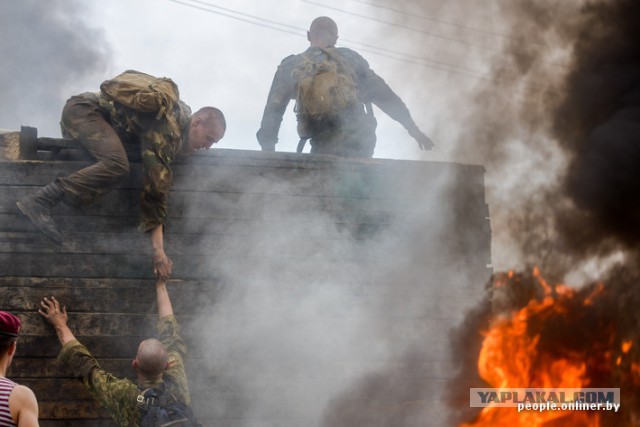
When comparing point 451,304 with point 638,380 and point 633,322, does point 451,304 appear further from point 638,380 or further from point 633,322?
point 638,380

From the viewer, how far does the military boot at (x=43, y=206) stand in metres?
6.62

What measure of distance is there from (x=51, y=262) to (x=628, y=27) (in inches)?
271

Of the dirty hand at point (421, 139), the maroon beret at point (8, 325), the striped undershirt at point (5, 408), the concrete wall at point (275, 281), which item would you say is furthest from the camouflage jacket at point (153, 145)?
the striped undershirt at point (5, 408)

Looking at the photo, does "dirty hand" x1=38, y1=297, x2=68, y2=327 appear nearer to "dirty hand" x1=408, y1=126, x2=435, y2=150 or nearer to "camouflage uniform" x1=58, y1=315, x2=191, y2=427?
"camouflage uniform" x1=58, y1=315, x2=191, y2=427

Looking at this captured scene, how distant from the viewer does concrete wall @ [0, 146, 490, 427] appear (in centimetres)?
670

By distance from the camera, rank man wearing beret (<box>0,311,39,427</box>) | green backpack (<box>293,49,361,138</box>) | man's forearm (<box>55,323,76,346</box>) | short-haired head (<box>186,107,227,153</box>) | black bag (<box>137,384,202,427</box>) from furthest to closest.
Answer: green backpack (<box>293,49,361,138</box>), short-haired head (<box>186,107,227,153</box>), man's forearm (<box>55,323,76,346</box>), black bag (<box>137,384,202,427</box>), man wearing beret (<box>0,311,39,427</box>)

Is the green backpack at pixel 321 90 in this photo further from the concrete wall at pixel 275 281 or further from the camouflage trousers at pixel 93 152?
the camouflage trousers at pixel 93 152

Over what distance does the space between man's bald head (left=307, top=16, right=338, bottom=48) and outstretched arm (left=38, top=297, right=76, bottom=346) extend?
4018 millimetres

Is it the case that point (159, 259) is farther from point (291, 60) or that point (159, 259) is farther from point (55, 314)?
point (291, 60)

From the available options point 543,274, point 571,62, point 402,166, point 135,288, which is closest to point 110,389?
point 135,288

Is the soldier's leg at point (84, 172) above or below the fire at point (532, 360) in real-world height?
above

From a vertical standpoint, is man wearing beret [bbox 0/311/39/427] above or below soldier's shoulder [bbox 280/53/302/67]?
below

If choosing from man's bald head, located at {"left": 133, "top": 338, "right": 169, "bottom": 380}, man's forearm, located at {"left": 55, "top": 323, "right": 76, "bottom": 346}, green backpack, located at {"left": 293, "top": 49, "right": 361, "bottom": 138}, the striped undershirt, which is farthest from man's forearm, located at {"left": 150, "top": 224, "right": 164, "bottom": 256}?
the striped undershirt

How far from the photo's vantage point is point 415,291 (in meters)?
7.44
